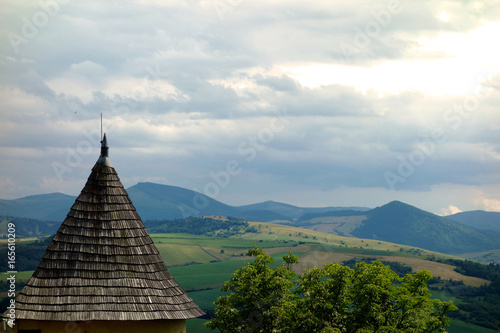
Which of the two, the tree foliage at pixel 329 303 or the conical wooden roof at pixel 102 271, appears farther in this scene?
the tree foliage at pixel 329 303

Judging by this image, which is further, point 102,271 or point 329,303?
point 329,303

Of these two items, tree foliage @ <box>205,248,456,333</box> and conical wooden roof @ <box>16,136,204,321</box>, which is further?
tree foliage @ <box>205,248,456,333</box>

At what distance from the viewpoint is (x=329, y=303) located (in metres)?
30.6

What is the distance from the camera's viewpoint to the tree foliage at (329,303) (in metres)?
29.8

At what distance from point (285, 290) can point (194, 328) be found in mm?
149071

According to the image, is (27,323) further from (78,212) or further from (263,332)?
(263,332)

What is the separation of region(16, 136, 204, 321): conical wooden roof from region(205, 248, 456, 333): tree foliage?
10.3 metres

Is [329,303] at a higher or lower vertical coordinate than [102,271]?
lower

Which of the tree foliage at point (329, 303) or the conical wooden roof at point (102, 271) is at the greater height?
the conical wooden roof at point (102, 271)

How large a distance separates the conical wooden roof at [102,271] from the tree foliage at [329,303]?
10.3m

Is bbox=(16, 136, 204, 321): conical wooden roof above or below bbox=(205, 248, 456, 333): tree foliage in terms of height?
above

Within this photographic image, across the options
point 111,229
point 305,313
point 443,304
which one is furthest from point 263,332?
point 111,229

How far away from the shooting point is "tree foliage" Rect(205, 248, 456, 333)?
29.8 m

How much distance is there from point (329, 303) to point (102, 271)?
1485 cm
